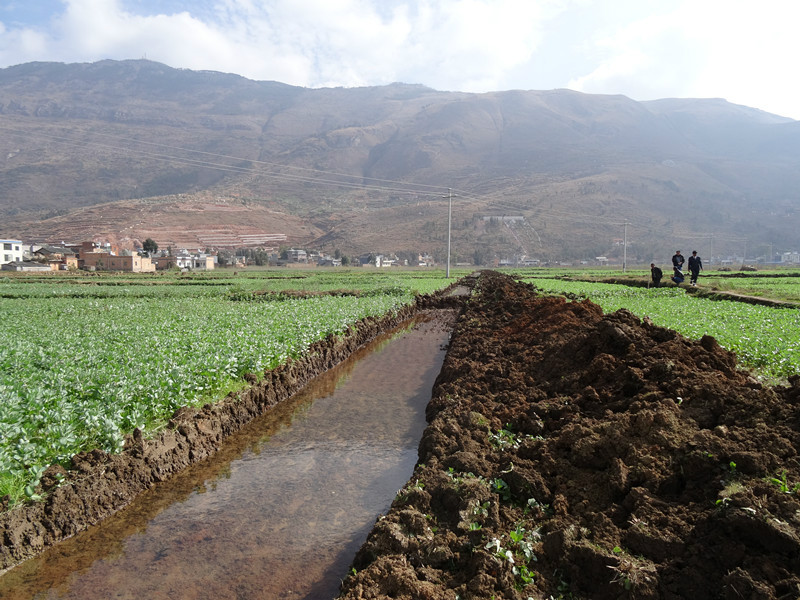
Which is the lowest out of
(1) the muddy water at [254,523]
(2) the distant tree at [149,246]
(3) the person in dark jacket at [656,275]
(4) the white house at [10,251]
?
(1) the muddy water at [254,523]

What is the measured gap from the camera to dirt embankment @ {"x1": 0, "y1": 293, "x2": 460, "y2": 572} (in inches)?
200

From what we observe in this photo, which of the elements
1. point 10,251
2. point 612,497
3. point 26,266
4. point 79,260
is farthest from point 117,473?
point 10,251

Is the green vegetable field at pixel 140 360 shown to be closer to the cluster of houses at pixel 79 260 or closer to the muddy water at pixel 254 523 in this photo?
the muddy water at pixel 254 523

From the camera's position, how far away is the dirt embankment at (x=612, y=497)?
3.51m

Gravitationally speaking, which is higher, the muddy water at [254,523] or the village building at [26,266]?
the village building at [26,266]

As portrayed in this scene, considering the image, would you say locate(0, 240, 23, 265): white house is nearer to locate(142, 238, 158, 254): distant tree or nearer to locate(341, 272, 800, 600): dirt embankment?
locate(142, 238, 158, 254): distant tree

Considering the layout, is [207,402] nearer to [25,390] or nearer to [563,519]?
[25,390]

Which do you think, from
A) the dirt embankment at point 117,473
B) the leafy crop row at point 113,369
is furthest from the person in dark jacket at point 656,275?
the dirt embankment at point 117,473

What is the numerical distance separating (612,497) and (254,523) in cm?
392

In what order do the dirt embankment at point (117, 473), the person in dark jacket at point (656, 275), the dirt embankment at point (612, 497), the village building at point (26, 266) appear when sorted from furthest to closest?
the village building at point (26, 266) < the person in dark jacket at point (656, 275) < the dirt embankment at point (117, 473) < the dirt embankment at point (612, 497)

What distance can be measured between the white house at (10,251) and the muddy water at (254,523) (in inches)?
3542

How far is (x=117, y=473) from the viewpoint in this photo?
20.3ft

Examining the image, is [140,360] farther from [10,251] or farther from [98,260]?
[10,251]

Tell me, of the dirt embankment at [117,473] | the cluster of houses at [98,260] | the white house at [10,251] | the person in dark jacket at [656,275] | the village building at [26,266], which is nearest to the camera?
the dirt embankment at [117,473]
